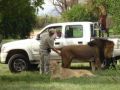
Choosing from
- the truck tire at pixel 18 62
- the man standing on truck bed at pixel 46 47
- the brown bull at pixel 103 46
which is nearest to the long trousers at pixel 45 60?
the man standing on truck bed at pixel 46 47

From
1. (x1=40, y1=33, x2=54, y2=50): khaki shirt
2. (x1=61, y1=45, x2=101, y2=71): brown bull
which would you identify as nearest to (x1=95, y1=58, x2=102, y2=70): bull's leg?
(x1=61, y1=45, x2=101, y2=71): brown bull

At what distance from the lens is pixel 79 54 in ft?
60.2

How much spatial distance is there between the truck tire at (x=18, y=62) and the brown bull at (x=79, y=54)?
251cm

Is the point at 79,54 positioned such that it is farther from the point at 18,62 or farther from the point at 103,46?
the point at 18,62

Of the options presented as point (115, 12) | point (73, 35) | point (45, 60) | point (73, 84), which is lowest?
point (73, 84)

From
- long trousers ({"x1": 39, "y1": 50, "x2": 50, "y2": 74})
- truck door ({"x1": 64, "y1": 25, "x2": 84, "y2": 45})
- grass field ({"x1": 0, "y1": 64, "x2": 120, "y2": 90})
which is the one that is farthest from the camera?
truck door ({"x1": 64, "y1": 25, "x2": 84, "y2": 45})

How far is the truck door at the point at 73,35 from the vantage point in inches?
779

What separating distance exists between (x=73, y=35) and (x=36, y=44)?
1.52 metres

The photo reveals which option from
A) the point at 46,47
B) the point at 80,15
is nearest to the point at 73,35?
the point at 46,47

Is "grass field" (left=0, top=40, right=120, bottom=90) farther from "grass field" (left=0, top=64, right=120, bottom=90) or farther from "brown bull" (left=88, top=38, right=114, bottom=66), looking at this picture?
"brown bull" (left=88, top=38, right=114, bottom=66)

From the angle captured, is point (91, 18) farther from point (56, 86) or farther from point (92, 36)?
point (56, 86)

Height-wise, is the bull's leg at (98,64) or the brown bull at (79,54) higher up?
the brown bull at (79,54)

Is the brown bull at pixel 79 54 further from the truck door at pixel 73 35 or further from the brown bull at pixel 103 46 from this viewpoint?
the truck door at pixel 73 35

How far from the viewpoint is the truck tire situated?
797 inches
